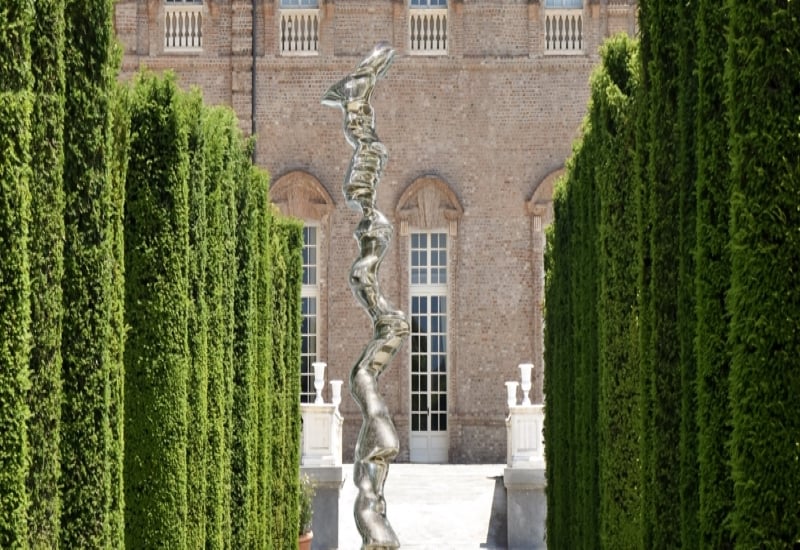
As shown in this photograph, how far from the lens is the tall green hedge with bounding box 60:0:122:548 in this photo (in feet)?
16.7

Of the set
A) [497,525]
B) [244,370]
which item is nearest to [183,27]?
[497,525]

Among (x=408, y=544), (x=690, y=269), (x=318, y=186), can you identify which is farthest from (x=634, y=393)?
(x=318, y=186)

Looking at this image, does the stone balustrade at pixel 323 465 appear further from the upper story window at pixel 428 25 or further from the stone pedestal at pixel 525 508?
the upper story window at pixel 428 25

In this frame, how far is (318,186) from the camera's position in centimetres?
2238

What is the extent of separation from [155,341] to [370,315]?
187cm

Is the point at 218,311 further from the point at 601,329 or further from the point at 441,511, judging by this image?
the point at 441,511

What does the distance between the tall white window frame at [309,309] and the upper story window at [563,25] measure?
5650mm

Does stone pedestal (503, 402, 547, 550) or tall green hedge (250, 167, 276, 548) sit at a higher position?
tall green hedge (250, 167, 276, 548)

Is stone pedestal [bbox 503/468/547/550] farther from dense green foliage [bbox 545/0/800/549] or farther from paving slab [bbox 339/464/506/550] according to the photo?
dense green foliage [bbox 545/0/800/549]

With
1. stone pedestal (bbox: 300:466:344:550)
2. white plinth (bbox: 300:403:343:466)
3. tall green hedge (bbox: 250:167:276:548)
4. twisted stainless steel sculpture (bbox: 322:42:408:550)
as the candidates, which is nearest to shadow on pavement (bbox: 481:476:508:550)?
stone pedestal (bbox: 300:466:344:550)

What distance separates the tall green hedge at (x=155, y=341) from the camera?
6828mm

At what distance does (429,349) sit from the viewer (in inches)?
881

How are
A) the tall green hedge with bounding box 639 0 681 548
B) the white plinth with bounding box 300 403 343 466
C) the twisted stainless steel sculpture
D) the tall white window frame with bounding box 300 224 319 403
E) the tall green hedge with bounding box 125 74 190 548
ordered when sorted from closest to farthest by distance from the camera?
the tall green hedge with bounding box 639 0 681 548 < the tall green hedge with bounding box 125 74 190 548 < the twisted stainless steel sculpture < the white plinth with bounding box 300 403 343 466 < the tall white window frame with bounding box 300 224 319 403

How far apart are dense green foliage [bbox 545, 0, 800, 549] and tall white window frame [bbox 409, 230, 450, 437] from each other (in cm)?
1520
